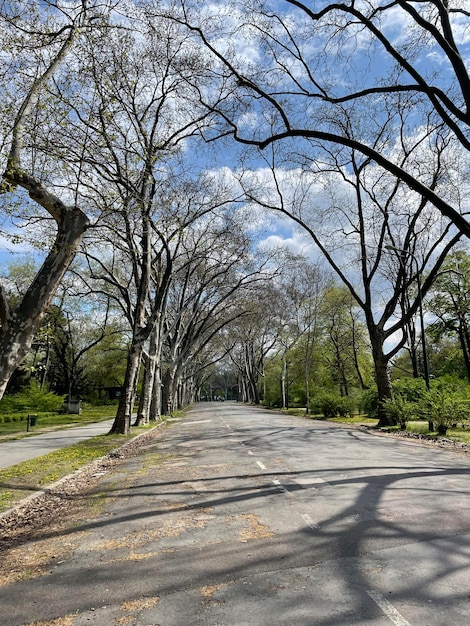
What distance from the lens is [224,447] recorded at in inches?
584

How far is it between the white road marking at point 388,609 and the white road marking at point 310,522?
1919mm

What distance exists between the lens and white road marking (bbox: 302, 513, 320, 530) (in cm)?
563

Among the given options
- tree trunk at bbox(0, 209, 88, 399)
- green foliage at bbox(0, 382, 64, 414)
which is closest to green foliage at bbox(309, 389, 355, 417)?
green foliage at bbox(0, 382, 64, 414)

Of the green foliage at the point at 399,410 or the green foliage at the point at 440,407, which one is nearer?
the green foliage at the point at 440,407

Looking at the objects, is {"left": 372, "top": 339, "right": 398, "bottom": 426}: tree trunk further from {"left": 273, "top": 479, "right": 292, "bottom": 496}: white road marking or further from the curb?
{"left": 273, "top": 479, "right": 292, "bottom": 496}: white road marking

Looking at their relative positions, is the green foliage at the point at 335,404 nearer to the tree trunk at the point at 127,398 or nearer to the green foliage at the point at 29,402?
the tree trunk at the point at 127,398

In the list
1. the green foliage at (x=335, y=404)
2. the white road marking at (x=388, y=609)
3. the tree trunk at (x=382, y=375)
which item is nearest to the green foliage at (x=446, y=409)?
the tree trunk at (x=382, y=375)

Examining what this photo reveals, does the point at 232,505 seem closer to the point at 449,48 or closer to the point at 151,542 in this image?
the point at 151,542

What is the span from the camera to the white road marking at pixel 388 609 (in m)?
3.25

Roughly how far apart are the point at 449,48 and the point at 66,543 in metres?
13.3

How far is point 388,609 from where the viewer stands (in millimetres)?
3441

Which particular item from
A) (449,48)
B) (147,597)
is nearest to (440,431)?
(449,48)

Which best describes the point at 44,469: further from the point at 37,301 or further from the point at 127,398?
the point at 127,398

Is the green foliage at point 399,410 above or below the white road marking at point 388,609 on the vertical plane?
above
